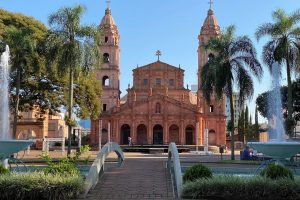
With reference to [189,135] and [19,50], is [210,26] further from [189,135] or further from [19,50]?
[19,50]

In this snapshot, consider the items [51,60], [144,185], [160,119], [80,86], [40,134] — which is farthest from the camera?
[160,119]

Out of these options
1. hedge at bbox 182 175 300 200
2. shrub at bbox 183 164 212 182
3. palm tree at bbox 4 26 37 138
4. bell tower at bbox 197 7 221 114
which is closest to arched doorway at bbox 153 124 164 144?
bell tower at bbox 197 7 221 114

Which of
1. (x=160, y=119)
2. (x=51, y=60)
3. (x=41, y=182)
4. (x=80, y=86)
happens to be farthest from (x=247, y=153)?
(x=160, y=119)

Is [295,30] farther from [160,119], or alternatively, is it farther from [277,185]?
[160,119]

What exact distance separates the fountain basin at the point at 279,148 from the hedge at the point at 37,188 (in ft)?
20.2

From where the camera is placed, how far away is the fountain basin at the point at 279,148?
42.3 ft

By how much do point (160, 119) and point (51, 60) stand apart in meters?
37.9

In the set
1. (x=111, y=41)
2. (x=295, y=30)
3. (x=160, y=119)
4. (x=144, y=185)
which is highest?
(x=111, y=41)

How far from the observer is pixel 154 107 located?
64.1 metres

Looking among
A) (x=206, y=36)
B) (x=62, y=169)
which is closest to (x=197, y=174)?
(x=62, y=169)

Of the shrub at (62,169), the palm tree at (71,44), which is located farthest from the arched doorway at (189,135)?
the shrub at (62,169)

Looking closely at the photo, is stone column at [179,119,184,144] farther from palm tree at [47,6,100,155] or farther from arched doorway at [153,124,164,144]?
palm tree at [47,6,100,155]

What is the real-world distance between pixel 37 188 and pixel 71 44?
17.7 m

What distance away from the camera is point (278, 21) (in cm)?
2894
